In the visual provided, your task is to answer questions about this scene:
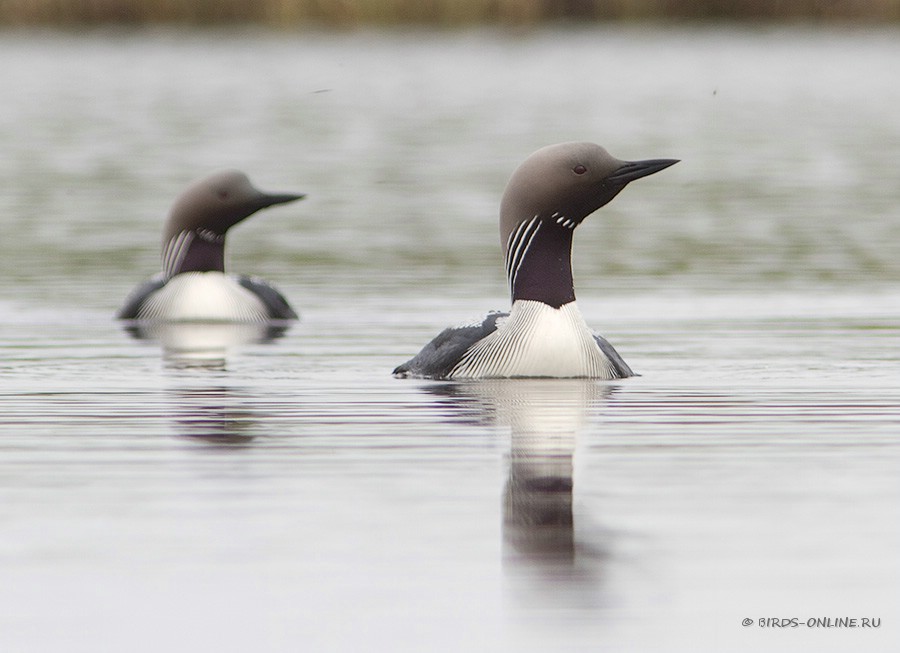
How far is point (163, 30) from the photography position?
236ft

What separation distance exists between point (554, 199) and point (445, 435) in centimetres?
188

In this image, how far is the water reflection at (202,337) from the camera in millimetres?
10805

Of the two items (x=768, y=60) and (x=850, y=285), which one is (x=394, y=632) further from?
(x=768, y=60)

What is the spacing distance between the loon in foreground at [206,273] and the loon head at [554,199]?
3635 millimetres

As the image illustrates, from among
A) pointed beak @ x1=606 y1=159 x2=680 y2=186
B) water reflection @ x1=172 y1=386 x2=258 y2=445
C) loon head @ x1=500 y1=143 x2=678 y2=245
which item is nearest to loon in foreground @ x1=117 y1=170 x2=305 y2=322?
water reflection @ x1=172 y1=386 x2=258 y2=445

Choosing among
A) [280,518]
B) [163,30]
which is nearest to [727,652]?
[280,518]

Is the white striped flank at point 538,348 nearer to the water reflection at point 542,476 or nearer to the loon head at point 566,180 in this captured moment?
the water reflection at point 542,476

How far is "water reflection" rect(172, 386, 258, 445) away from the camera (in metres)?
7.70

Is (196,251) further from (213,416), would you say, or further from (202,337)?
(213,416)

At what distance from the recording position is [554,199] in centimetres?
930

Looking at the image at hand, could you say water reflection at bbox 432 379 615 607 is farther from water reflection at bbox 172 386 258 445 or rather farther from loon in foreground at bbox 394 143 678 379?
water reflection at bbox 172 386 258 445

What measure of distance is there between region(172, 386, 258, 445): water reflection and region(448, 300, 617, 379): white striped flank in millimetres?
1003

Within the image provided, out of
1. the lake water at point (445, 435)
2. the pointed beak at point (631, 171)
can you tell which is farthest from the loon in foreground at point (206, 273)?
the pointed beak at point (631, 171)

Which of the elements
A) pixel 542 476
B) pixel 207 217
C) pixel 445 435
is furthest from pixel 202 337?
pixel 542 476
